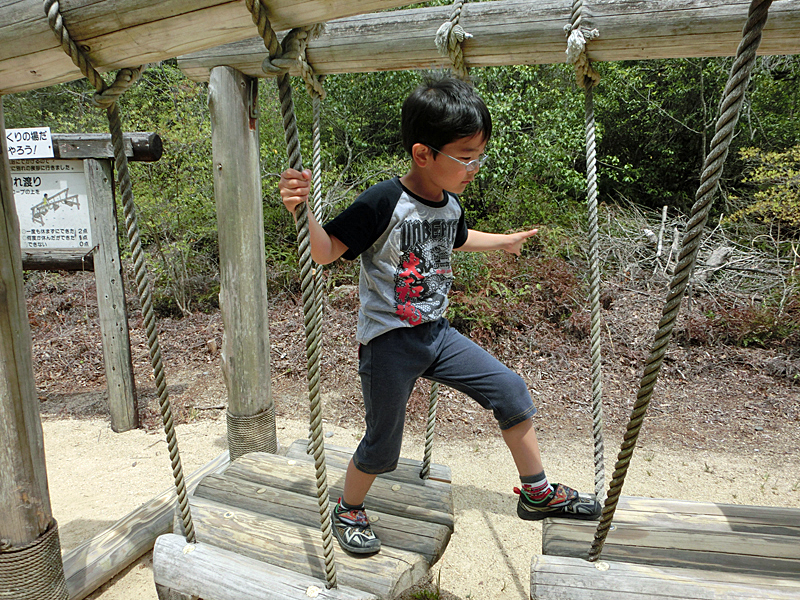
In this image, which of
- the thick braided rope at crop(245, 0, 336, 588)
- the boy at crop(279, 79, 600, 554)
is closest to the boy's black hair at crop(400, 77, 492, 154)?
the boy at crop(279, 79, 600, 554)

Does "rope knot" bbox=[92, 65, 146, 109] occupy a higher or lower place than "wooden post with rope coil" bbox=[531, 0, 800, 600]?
higher

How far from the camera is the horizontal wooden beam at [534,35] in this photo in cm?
192

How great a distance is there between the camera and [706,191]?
43.4 inches

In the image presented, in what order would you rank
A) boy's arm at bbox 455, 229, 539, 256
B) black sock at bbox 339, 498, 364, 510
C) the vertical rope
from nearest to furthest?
black sock at bbox 339, 498, 364, 510
the vertical rope
boy's arm at bbox 455, 229, 539, 256

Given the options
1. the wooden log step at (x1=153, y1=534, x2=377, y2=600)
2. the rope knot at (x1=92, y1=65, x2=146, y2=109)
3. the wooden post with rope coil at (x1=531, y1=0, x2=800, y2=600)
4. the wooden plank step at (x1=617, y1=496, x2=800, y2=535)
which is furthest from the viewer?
the wooden plank step at (x1=617, y1=496, x2=800, y2=535)

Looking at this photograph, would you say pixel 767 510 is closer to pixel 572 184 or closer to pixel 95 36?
pixel 95 36

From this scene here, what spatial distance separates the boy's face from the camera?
1754 millimetres

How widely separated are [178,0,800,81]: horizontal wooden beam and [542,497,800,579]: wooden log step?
1616 millimetres

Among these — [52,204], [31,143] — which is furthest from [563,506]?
[31,143]

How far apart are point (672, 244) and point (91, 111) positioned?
30.7 ft

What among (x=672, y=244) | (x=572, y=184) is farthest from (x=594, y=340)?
(x=572, y=184)

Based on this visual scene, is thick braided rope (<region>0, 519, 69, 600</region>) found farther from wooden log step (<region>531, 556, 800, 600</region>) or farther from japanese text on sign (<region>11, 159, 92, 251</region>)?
japanese text on sign (<region>11, 159, 92, 251</region>)

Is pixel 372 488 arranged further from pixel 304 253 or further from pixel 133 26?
pixel 133 26

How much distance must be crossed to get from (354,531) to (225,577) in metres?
0.42
